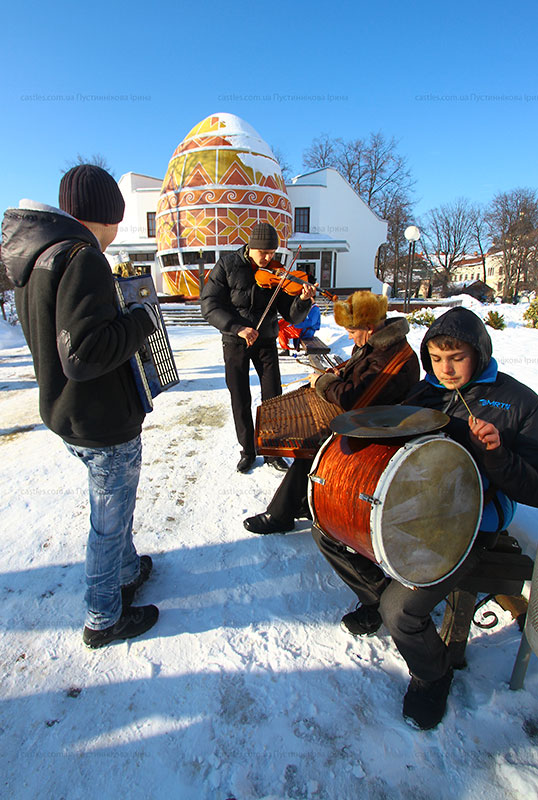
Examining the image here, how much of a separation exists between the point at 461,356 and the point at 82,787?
7.02 feet

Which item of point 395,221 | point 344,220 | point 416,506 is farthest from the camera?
point 395,221

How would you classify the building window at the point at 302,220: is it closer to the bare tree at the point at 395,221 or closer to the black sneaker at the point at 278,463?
the bare tree at the point at 395,221

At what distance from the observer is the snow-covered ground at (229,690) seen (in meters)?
1.39

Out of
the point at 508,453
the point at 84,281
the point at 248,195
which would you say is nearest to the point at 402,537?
the point at 508,453

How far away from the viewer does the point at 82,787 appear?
1.35 m

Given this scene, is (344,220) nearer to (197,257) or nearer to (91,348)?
(197,257)

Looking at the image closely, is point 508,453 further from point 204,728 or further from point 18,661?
point 18,661

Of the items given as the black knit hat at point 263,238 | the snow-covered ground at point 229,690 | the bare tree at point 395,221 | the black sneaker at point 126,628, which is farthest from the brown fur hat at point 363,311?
the bare tree at point 395,221

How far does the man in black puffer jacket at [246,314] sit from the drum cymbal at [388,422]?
176 cm

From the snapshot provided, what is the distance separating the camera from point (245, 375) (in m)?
3.58

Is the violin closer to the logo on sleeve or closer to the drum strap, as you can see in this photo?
the drum strap

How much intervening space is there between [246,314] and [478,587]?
2637 millimetres

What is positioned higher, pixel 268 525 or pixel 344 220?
pixel 344 220

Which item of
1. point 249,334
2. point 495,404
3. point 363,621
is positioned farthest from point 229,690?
point 249,334
